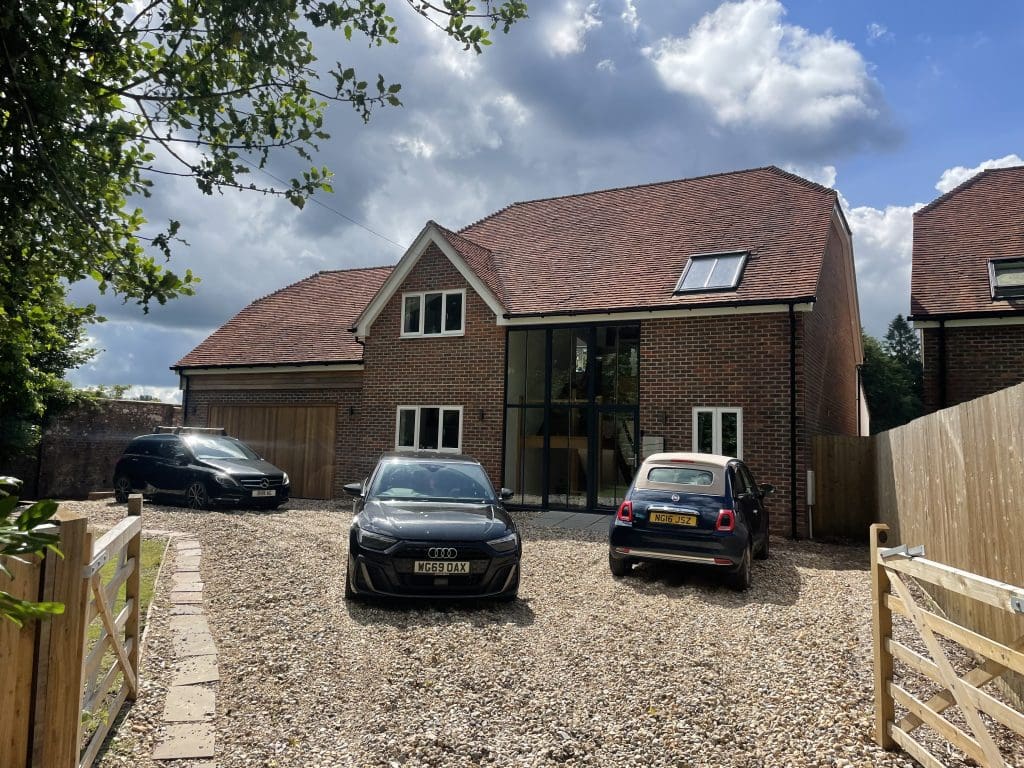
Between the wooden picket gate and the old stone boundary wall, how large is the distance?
62.3 ft

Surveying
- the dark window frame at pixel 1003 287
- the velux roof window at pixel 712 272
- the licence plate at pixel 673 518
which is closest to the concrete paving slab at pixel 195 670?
the licence plate at pixel 673 518

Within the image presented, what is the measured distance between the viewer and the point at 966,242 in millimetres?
14906

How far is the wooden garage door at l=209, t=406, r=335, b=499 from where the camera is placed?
17453mm

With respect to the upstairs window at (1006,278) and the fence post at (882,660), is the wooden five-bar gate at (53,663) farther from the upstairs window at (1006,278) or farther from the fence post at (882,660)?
the upstairs window at (1006,278)

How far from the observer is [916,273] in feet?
47.6

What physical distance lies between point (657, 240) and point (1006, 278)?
23.3 feet

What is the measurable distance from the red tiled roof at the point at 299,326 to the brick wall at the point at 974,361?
13.0m

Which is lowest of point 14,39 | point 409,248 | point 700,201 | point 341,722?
point 341,722

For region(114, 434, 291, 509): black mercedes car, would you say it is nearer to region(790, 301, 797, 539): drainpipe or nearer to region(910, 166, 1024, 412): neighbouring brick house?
region(790, 301, 797, 539): drainpipe

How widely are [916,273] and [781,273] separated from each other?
3.67 m

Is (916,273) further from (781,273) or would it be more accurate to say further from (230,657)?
(230,657)

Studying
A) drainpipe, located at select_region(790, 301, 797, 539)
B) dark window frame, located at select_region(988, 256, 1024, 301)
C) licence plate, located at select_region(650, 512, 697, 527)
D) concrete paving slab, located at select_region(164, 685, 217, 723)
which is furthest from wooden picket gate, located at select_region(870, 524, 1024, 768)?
dark window frame, located at select_region(988, 256, 1024, 301)

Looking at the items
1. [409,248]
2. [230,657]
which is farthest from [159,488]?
[230,657]

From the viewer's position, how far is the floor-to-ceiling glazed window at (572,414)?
14.2m
